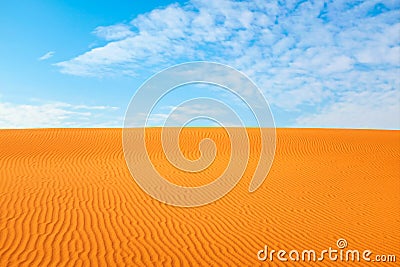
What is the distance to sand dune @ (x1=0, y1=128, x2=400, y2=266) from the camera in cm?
738

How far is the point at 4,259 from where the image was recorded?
6.52 meters

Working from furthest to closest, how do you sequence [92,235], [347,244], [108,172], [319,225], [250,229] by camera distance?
1. [108,172]
2. [319,225]
3. [250,229]
4. [347,244]
5. [92,235]

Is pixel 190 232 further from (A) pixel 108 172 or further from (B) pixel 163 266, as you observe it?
(A) pixel 108 172

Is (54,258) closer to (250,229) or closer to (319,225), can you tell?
(250,229)

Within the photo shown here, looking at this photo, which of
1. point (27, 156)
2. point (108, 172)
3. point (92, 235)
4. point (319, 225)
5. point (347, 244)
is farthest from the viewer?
point (27, 156)

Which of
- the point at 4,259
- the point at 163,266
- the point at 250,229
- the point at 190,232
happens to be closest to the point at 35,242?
the point at 4,259

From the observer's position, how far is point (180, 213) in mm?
10516

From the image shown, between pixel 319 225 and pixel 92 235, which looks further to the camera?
pixel 319 225

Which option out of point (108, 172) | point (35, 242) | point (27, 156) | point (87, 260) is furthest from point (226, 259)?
point (27, 156)

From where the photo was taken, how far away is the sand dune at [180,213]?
7.38 m

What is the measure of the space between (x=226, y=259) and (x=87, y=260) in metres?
2.87

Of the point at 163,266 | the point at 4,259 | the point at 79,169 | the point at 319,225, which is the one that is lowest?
the point at 4,259

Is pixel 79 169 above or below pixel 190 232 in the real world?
above

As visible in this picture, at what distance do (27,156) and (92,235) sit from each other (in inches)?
546
